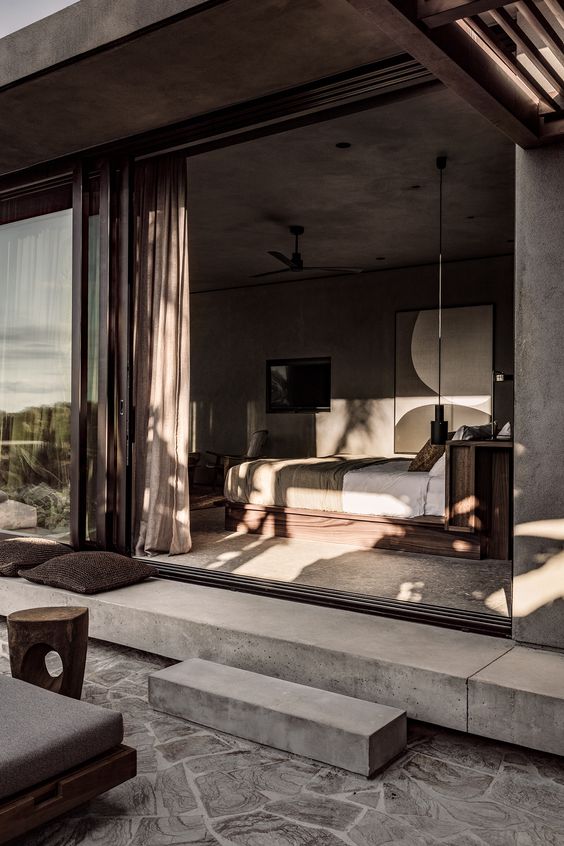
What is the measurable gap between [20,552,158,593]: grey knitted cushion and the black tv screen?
5.53 meters

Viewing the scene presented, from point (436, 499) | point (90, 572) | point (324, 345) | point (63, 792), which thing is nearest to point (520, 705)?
point (63, 792)

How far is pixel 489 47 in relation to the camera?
2305 mm

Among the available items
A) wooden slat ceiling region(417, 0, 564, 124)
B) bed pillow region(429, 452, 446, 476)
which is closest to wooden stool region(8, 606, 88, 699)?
wooden slat ceiling region(417, 0, 564, 124)

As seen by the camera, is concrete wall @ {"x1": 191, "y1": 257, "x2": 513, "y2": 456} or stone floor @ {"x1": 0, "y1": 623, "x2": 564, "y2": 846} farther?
concrete wall @ {"x1": 191, "y1": 257, "x2": 513, "y2": 456}

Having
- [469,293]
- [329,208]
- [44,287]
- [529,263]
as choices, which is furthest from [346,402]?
[529,263]

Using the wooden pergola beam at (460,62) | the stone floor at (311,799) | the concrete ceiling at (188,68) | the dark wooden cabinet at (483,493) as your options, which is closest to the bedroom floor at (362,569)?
the dark wooden cabinet at (483,493)

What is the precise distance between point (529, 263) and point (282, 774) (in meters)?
2.25

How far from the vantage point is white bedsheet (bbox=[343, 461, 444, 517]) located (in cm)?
557

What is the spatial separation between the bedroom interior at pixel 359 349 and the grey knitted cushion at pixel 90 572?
465mm

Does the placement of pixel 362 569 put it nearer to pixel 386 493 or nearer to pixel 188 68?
pixel 386 493

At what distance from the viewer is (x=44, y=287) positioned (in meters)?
5.45

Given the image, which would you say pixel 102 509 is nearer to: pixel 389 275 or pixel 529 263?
pixel 529 263

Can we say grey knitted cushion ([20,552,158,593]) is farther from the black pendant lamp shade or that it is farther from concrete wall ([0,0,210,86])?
concrete wall ([0,0,210,86])

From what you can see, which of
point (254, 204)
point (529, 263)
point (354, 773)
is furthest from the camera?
point (254, 204)
